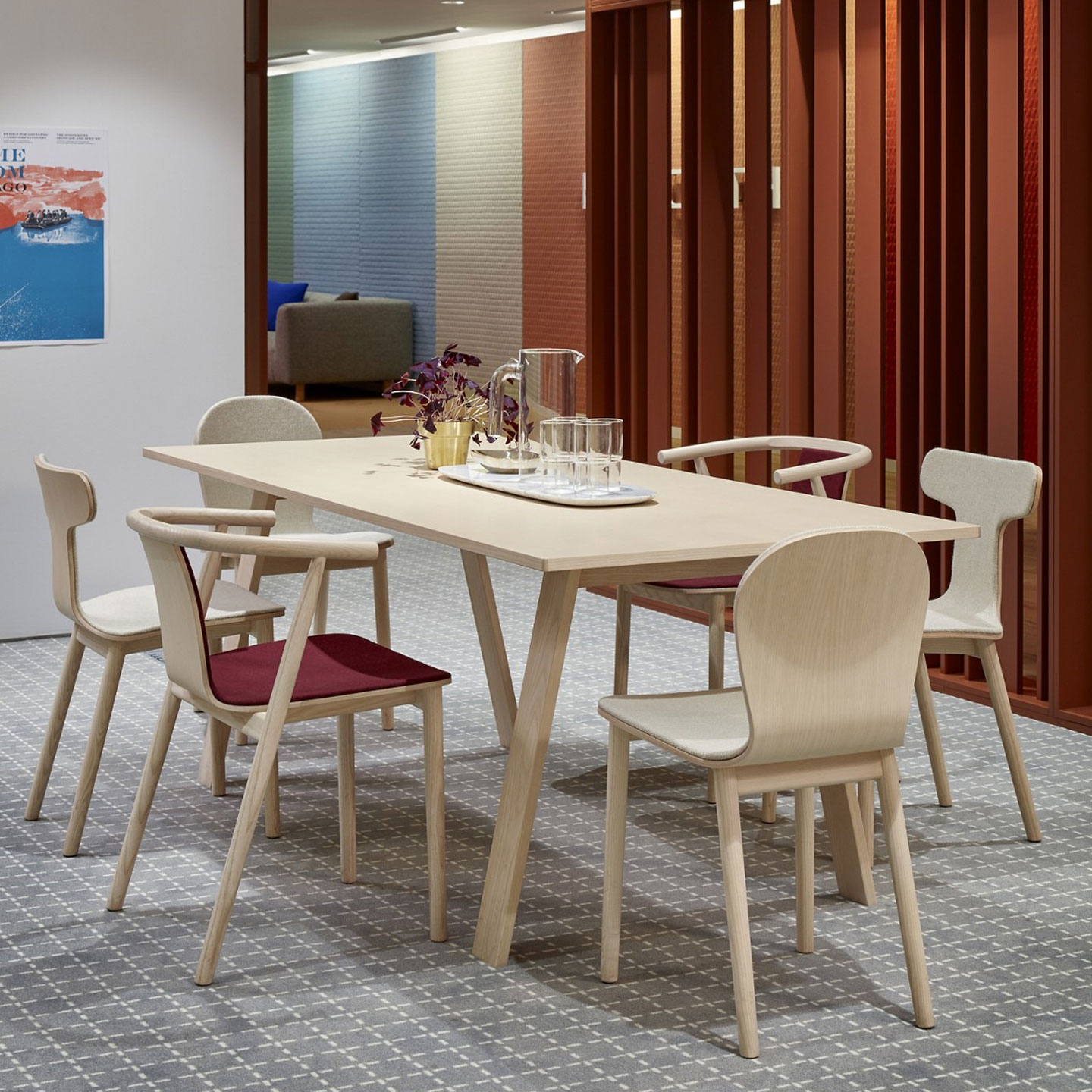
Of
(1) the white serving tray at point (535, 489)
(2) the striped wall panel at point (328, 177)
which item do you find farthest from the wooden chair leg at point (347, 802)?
(2) the striped wall panel at point (328, 177)

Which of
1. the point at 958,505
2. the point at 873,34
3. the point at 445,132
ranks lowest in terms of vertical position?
the point at 958,505

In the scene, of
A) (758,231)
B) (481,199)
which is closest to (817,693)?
(758,231)

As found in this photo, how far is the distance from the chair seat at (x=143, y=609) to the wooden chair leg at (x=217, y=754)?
26 cm

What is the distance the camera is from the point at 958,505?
12.9 ft

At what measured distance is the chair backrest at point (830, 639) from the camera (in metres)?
2.59

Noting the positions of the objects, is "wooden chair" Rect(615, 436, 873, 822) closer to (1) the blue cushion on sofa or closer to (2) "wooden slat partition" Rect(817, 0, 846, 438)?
(2) "wooden slat partition" Rect(817, 0, 846, 438)

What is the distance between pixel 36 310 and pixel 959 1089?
4133 mm

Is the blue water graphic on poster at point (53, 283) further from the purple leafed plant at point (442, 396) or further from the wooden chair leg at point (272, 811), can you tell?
the wooden chair leg at point (272, 811)

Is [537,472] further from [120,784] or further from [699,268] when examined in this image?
[699,268]

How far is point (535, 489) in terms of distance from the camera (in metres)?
3.58

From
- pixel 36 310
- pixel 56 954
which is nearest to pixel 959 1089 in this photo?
pixel 56 954

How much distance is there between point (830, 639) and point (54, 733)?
203cm

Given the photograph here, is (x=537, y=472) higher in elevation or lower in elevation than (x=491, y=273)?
lower

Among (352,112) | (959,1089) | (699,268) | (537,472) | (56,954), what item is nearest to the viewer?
(959,1089)
